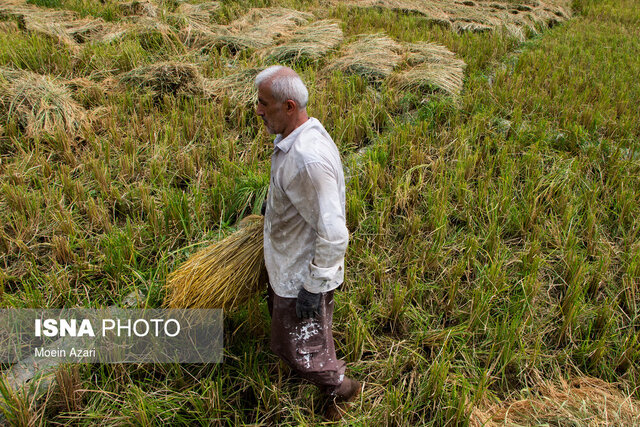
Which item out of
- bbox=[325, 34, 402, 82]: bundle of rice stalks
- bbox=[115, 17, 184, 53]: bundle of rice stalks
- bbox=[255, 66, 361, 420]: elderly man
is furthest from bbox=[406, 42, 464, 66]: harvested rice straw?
bbox=[255, 66, 361, 420]: elderly man

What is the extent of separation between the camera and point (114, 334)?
182 cm

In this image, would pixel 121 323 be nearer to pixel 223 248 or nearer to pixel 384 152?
pixel 223 248

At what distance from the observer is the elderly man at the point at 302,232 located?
133 centimetres

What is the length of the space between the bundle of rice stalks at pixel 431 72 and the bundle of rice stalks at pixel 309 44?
93 cm

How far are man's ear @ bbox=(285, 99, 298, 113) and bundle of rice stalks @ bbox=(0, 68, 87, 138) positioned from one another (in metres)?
2.34

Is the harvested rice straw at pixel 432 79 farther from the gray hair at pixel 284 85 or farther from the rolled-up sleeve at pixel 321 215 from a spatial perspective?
the rolled-up sleeve at pixel 321 215

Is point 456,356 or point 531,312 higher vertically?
point 531,312

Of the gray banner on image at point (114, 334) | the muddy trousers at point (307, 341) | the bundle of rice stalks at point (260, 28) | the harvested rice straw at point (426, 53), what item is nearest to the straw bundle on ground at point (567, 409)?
the muddy trousers at point (307, 341)

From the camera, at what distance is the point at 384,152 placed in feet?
9.67

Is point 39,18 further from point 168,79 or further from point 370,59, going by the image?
point 370,59

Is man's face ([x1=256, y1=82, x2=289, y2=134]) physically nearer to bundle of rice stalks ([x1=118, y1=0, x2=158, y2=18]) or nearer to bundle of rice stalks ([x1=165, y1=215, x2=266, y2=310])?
bundle of rice stalks ([x1=165, y1=215, x2=266, y2=310])

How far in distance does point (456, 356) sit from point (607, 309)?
73 centimetres

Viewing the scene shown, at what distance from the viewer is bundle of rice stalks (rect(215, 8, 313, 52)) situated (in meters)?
4.81

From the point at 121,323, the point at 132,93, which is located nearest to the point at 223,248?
the point at 121,323
